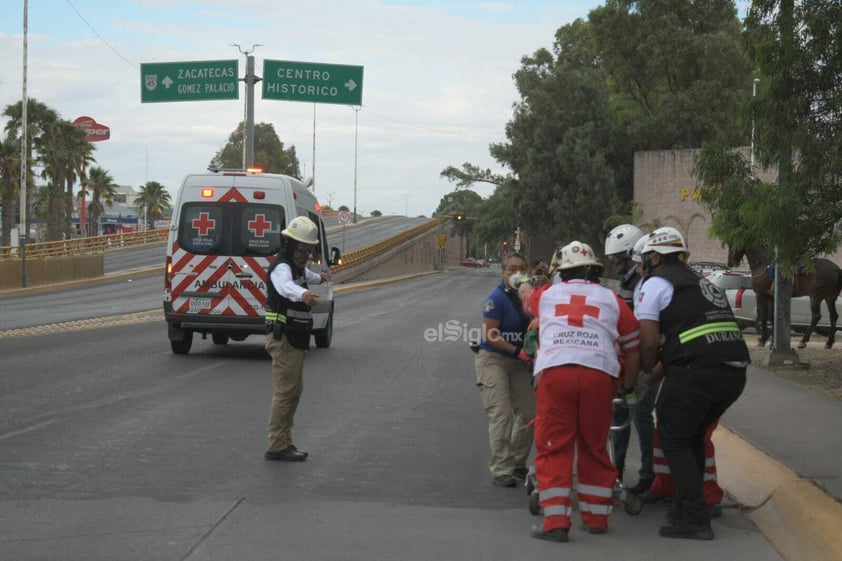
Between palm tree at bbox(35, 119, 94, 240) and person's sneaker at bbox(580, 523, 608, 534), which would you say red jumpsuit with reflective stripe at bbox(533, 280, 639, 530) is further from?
palm tree at bbox(35, 119, 94, 240)

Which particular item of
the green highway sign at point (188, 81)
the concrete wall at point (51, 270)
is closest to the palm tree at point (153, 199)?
the concrete wall at point (51, 270)

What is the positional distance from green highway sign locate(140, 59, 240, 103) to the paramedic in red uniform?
24.3 metres

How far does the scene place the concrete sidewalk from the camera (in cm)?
666

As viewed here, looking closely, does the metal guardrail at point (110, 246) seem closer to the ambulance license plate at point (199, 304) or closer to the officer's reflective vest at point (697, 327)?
the ambulance license plate at point (199, 304)

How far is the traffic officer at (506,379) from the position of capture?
8.11 m

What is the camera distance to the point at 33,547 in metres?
6.07

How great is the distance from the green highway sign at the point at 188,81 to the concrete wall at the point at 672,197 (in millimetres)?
20803

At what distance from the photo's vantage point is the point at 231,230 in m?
17.1

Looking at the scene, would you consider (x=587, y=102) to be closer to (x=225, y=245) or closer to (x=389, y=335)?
(x=389, y=335)

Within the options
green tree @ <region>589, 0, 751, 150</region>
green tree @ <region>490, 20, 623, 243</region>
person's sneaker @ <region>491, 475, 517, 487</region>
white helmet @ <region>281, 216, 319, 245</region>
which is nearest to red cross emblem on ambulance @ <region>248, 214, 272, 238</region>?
white helmet @ <region>281, 216, 319, 245</region>

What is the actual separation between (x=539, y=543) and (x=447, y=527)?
625mm

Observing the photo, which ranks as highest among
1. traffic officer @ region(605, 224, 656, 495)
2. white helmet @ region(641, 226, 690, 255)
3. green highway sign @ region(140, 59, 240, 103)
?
green highway sign @ region(140, 59, 240, 103)

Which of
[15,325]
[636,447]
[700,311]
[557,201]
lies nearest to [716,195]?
[636,447]

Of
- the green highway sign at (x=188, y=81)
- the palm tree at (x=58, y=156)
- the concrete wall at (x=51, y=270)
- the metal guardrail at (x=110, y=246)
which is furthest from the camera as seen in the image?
the palm tree at (x=58, y=156)
